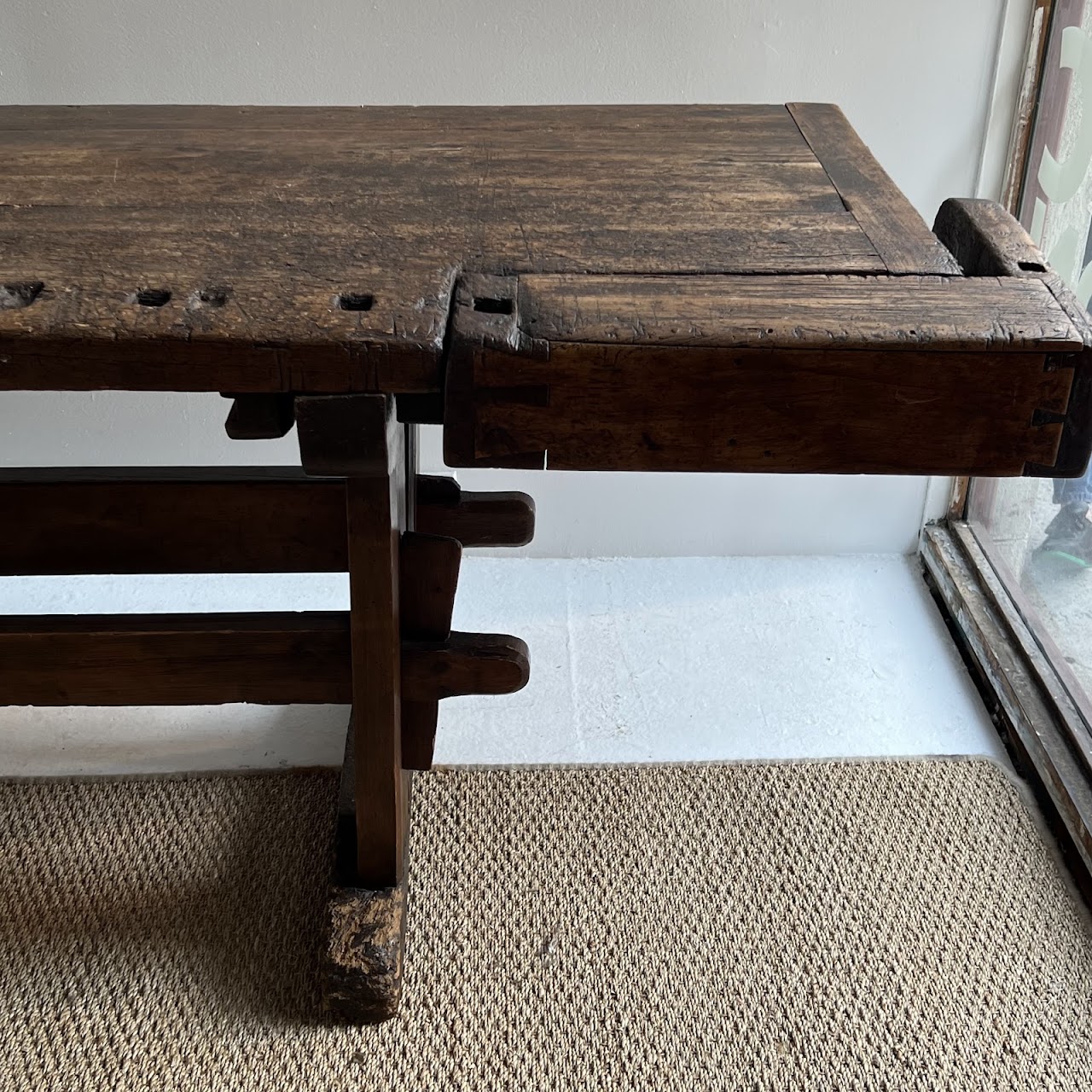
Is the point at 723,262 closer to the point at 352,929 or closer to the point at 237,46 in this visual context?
the point at 352,929

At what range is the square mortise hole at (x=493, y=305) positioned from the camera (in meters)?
0.78

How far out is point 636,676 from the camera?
158cm

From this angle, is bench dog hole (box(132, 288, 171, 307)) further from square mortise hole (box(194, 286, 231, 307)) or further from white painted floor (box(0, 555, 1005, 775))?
white painted floor (box(0, 555, 1005, 775))

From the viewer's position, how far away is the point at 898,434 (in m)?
0.76

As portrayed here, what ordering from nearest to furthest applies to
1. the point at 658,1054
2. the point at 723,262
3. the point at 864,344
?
the point at 864,344
the point at 723,262
the point at 658,1054

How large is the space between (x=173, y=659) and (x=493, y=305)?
491mm

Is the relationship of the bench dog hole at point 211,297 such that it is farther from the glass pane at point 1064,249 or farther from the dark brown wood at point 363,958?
the glass pane at point 1064,249

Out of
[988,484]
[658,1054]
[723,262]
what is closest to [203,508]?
[723,262]

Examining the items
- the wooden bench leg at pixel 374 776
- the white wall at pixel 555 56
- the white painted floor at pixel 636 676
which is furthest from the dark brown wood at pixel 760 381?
the white wall at pixel 555 56

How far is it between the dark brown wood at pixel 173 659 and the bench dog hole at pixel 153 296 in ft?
1.19

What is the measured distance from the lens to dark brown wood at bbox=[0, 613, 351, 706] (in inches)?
40.6

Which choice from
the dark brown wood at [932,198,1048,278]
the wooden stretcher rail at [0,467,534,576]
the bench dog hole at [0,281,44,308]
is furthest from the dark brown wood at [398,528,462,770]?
the dark brown wood at [932,198,1048,278]

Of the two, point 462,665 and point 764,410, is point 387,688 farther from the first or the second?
point 764,410

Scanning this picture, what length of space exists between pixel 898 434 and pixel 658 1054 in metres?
0.63
